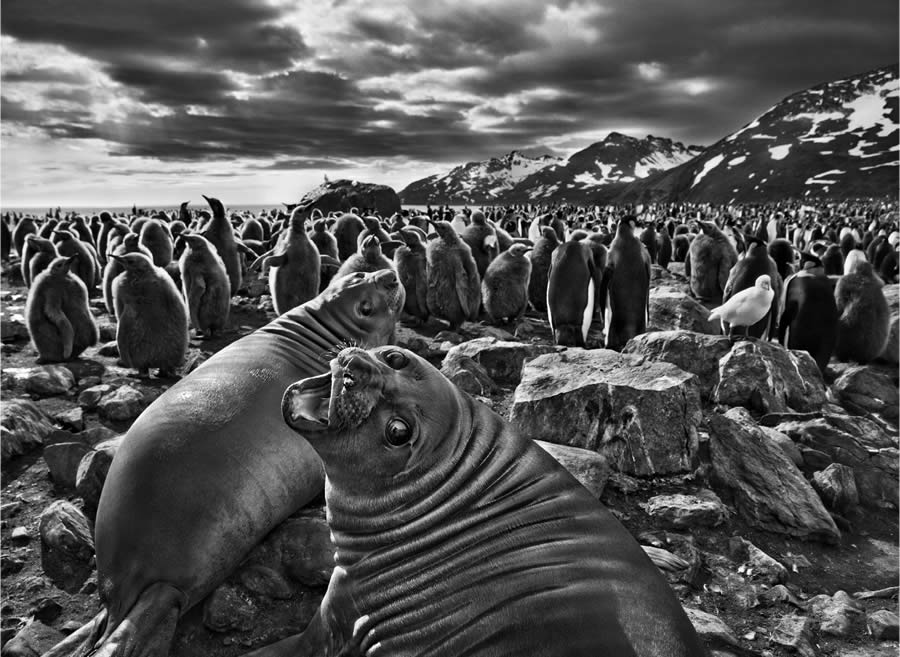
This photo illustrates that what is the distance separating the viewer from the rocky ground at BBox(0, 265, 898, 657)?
10.1 ft

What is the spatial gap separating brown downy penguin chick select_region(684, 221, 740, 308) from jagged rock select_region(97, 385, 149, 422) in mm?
10340

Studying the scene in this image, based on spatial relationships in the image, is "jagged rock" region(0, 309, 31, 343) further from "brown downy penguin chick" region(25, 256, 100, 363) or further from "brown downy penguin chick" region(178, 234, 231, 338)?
"brown downy penguin chick" region(178, 234, 231, 338)

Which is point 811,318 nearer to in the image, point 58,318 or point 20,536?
point 20,536

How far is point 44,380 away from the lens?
6.23m

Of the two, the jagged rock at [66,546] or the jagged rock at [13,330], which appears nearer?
the jagged rock at [66,546]

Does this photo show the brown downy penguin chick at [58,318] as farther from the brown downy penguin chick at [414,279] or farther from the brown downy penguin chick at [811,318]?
the brown downy penguin chick at [811,318]

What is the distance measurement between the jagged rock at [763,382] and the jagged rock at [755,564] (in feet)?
7.44

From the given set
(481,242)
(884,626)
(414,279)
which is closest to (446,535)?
(884,626)

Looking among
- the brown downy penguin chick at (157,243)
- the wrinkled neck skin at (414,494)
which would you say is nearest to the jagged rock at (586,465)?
the wrinkled neck skin at (414,494)

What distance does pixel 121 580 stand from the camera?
2.77m

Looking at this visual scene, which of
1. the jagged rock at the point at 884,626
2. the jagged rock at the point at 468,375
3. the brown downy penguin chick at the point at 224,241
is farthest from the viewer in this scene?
the brown downy penguin chick at the point at 224,241

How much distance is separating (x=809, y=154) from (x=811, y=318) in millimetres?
91393

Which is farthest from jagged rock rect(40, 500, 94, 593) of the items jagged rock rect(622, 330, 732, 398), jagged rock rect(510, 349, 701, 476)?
jagged rock rect(622, 330, 732, 398)

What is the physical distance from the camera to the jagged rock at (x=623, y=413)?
14.1ft
